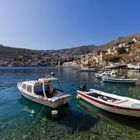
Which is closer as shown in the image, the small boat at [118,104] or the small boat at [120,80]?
the small boat at [118,104]

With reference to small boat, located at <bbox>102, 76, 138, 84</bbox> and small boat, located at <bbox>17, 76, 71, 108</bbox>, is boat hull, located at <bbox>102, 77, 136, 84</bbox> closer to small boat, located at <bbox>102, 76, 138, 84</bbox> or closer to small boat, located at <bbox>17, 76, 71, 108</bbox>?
small boat, located at <bbox>102, 76, 138, 84</bbox>

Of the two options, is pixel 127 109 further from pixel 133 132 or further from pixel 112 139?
pixel 112 139

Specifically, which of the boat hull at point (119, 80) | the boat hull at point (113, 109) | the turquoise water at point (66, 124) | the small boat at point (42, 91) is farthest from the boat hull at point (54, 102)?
the boat hull at point (119, 80)

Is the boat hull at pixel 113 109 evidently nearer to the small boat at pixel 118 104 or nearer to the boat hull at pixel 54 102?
the small boat at pixel 118 104

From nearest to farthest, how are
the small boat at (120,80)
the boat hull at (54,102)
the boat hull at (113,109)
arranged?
the boat hull at (113,109), the boat hull at (54,102), the small boat at (120,80)

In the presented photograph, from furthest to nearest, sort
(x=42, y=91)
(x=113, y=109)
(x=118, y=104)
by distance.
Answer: (x=42, y=91), (x=113, y=109), (x=118, y=104)

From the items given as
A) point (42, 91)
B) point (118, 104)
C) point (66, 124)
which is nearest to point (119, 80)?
point (42, 91)

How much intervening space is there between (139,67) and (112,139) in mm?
81168

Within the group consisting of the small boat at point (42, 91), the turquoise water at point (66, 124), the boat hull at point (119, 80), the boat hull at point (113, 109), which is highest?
the small boat at point (42, 91)

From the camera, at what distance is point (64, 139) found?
12.2 m

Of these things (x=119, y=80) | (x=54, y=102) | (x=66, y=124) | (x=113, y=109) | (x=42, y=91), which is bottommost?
(x=66, y=124)

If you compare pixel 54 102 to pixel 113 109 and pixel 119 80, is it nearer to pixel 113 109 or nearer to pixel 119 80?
pixel 113 109

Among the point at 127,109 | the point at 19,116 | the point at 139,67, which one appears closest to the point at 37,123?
the point at 19,116

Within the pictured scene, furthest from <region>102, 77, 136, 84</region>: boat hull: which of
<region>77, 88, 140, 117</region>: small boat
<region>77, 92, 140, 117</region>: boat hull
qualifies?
<region>77, 92, 140, 117</region>: boat hull
